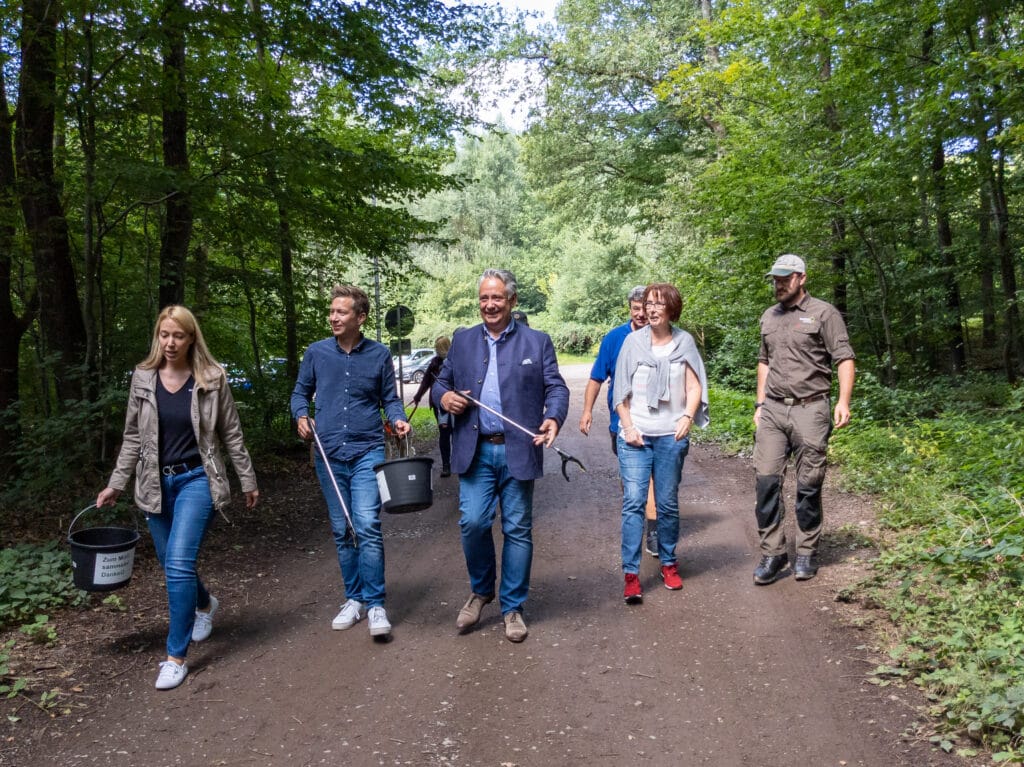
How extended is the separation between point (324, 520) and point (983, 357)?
46.3ft

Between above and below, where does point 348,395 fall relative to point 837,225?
below

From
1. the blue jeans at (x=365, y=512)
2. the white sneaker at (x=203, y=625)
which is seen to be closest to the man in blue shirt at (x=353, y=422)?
the blue jeans at (x=365, y=512)

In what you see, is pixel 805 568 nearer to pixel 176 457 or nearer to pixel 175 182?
pixel 176 457

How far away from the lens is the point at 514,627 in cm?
440

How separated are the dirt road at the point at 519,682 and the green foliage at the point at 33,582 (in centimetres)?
48

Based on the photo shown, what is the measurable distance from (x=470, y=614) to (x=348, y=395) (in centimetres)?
150

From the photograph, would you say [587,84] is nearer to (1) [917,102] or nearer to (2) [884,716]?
(1) [917,102]

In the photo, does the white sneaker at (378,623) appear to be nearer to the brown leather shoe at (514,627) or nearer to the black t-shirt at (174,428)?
the brown leather shoe at (514,627)

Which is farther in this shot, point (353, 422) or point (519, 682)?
point (353, 422)

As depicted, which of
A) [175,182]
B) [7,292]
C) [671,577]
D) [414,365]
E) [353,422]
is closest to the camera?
[353,422]

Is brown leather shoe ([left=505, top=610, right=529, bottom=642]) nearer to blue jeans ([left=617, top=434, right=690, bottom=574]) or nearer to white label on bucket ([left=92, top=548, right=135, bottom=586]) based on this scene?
blue jeans ([left=617, top=434, right=690, bottom=574])

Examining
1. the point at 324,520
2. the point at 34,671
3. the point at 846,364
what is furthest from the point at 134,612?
the point at 846,364

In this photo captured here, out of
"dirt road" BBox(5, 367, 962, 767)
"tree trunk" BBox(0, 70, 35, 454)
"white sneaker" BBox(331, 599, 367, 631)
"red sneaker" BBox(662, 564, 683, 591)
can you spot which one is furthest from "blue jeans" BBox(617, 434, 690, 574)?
"tree trunk" BBox(0, 70, 35, 454)

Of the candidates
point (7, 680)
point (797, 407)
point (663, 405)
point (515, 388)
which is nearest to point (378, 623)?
point (515, 388)
